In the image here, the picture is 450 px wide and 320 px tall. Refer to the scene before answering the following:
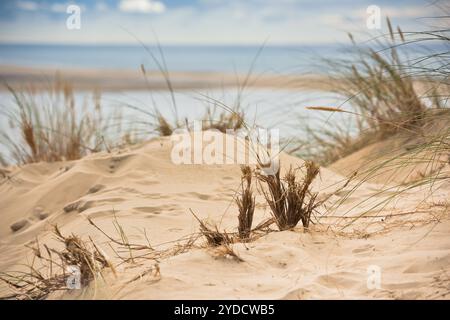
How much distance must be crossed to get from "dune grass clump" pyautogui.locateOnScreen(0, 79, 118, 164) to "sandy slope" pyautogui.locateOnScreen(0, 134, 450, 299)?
0.93 meters

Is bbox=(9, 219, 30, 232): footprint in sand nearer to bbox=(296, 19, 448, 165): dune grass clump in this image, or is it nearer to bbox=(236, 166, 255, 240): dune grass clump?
bbox=(236, 166, 255, 240): dune grass clump

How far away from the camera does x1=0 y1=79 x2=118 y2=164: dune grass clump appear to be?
6074mm

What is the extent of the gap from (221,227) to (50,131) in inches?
125

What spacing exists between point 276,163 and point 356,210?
0.59 m

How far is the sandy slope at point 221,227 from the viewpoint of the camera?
98.5 inches

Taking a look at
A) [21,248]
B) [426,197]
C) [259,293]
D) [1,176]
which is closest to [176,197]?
[21,248]

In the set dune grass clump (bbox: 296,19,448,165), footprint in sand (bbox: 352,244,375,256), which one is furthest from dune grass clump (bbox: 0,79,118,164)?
footprint in sand (bbox: 352,244,375,256)

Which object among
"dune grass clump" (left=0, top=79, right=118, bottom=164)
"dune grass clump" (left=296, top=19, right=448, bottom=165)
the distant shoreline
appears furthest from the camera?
the distant shoreline

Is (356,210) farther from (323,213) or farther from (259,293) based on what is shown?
(259,293)

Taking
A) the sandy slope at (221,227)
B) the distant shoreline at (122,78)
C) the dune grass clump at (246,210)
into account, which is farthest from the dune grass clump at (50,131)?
the distant shoreline at (122,78)

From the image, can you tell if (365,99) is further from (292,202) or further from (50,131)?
(292,202)

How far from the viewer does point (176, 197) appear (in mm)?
4148

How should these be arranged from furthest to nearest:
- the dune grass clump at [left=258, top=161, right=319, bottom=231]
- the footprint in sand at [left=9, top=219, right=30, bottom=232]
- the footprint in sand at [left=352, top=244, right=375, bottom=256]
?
the footprint in sand at [left=9, top=219, right=30, bottom=232]
the dune grass clump at [left=258, top=161, right=319, bottom=231]
the footprint in sand at [left=352, top=244, right=375, bottom=256]

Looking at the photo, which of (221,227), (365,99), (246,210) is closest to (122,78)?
(365,99)
